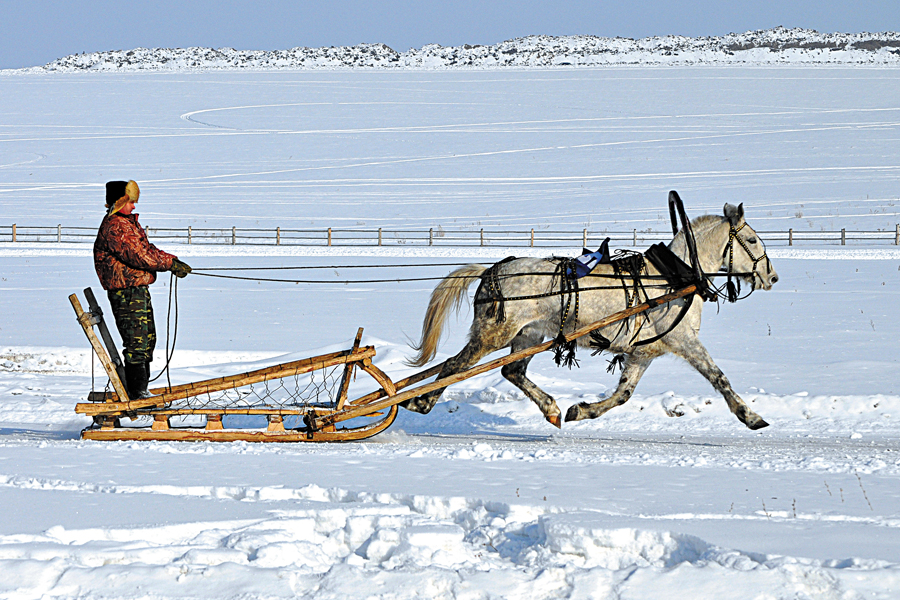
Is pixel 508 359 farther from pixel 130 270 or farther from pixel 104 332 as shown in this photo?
pixel 104 332

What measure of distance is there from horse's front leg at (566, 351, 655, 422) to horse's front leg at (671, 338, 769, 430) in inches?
13.3

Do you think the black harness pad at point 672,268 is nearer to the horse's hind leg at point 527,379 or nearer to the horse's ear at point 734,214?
the horse's ear at point 734,214

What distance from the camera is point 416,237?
116ft

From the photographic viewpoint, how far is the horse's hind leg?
7.59 m

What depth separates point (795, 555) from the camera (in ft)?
13.1

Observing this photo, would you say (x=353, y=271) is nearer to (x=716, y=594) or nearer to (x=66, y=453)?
(x=66, y=453)

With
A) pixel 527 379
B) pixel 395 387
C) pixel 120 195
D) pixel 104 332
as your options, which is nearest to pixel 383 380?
pixel 395 387

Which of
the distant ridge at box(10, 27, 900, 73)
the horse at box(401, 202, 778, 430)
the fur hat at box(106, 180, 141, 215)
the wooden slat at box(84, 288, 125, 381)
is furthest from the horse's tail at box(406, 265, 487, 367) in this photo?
the distant ridge at box(10, 27, 900, 73)

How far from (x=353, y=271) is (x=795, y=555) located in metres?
20.6

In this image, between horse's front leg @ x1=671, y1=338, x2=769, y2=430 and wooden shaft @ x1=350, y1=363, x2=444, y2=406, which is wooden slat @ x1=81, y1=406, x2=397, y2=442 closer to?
wooden shaft @ x1=350, y1=363, x2=444, y2=406

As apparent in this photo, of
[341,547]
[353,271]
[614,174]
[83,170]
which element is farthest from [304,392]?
[83,170]

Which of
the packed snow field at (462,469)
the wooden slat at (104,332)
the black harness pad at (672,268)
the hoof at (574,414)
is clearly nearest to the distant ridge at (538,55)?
the packed snow field at (462,469)

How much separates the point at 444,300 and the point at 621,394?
164cm

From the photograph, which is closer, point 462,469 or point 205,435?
point 462,469
